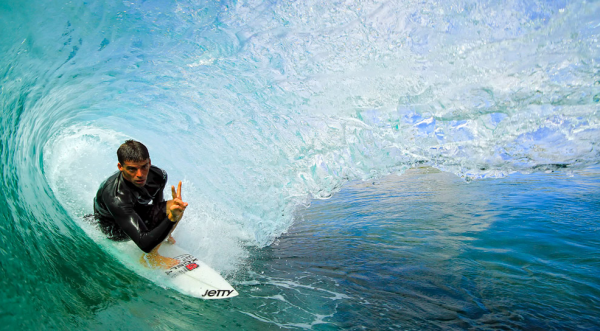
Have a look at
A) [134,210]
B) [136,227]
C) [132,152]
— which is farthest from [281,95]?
[136,227]

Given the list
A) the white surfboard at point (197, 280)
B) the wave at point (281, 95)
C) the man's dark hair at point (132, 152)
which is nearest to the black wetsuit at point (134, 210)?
the man's dark hair at point (132, 152)

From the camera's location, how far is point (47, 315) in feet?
9.69

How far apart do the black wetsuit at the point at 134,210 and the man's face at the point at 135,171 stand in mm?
157

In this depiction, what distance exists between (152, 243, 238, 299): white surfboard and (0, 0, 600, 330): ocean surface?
13 cm

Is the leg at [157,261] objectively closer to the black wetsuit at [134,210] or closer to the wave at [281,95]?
the black wetsuit at [134,210]

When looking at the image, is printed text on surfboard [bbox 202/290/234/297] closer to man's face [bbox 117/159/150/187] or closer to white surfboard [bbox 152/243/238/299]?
white surfboard [bbox 152/243/238/299]

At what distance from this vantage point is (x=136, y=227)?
3393 mm

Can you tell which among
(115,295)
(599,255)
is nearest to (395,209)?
(599,255)

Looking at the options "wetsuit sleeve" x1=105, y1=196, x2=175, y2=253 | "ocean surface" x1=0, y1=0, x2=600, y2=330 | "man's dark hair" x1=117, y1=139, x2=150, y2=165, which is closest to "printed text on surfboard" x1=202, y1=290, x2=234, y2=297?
"ocean surface" x1=0, y1=0, x2=600, y2=330

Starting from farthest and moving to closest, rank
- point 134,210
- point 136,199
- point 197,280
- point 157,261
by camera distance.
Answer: point 157,261, point 197,280, point 136,199, point 134,210

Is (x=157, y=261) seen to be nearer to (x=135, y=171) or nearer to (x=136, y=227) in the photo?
(x=136, y=227)

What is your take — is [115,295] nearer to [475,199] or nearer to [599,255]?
[599,255]

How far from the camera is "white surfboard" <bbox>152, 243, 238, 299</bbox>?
3814 millimetres

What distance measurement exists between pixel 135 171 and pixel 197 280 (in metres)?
1.51
